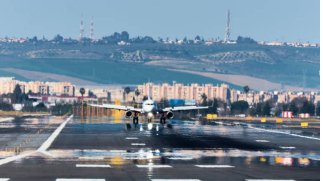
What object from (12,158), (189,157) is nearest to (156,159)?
(189,157)

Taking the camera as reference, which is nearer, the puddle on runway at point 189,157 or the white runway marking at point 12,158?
the white runway marking at point 12,158

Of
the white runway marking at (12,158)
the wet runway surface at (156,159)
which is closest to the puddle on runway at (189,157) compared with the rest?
the wet runway surface at (156,159)

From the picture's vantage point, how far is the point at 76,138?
7800cm

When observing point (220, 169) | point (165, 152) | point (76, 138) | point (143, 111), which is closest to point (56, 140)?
point (76, 138)

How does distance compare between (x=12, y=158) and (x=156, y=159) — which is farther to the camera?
(x=156, y=159)

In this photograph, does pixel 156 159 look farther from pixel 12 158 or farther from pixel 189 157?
pixel 12 158

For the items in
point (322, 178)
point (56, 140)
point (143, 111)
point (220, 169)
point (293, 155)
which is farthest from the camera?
point (143, 111)

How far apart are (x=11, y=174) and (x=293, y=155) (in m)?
19.8

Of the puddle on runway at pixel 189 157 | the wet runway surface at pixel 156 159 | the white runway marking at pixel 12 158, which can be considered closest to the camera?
the wet runway surface at pixel 156 159

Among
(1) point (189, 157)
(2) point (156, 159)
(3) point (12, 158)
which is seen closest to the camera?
(3) point (12, 158)

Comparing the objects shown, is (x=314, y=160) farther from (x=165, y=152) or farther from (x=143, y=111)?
(x=143, y=111)

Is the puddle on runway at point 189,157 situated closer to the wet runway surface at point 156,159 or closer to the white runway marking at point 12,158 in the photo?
the wet runway surface at point 156,159

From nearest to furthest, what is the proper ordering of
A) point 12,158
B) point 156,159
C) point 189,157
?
point 12,158
point 156,159
point 189,157

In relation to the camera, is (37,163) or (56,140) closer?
(37,163)
